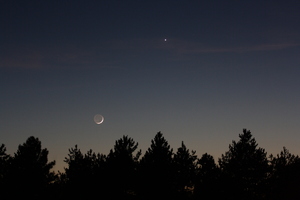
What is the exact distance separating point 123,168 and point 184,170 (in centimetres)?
906

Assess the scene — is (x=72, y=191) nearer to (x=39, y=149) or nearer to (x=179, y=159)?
(x=39, y=149)

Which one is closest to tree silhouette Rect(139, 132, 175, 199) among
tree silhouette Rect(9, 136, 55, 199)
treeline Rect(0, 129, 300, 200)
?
treeline Rect(0, 129, 300, 200)

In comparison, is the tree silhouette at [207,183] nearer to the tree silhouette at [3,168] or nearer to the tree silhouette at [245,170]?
the tree silhouette at [245,170]

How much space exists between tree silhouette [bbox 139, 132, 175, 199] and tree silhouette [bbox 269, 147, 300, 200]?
14.6 metres

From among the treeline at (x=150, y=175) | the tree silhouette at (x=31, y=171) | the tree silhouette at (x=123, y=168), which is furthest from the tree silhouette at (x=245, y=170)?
the tree silhouette at (x=31, y=171)

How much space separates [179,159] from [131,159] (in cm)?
795

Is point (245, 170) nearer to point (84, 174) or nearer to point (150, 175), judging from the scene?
point (150, 175)

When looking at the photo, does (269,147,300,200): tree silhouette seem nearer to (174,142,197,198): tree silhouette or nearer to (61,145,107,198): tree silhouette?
(174,142,197,198): tree silhouette

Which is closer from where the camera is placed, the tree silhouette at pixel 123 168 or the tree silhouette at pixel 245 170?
the tree silhouette at pixel 123 168

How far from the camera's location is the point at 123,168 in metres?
36.3

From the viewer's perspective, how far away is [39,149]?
37656 millimetres

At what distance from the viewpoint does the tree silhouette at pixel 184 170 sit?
129 feet

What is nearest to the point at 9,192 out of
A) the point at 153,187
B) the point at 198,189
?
the point at 153,187

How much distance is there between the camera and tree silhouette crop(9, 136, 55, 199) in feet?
117
